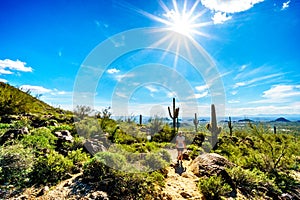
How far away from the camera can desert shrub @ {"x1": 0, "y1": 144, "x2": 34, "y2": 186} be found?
5266 mm

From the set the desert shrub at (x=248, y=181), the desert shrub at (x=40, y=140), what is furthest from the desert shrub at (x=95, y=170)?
the desert shrub at (x=248, y=181)

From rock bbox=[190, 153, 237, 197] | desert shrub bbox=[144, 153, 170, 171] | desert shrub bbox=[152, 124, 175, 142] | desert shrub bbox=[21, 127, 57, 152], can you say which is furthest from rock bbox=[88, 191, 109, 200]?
desert shrub bbox=[152, 124, 175, 142]

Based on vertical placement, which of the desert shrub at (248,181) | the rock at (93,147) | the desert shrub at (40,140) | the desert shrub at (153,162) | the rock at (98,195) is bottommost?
the desert shrub at (248,181)

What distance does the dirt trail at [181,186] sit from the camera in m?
5.45

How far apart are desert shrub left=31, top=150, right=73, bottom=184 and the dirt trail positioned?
2.81 m

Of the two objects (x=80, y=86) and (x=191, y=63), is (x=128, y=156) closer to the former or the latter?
(x=80, y=86)

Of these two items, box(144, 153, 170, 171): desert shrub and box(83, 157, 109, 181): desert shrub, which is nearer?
box(83, 157, 109, 181): desert shrub

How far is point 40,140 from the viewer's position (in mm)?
7254

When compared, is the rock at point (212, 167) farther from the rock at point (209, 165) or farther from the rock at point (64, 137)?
the rock at point (64, 137)

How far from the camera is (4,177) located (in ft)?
17.4


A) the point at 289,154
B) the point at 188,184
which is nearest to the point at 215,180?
the point at 188,184

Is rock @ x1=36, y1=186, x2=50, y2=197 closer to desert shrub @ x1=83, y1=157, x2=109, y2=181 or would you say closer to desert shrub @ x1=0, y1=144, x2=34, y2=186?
desert shrub @ x1=0, y1=144, x2=34, y2=186

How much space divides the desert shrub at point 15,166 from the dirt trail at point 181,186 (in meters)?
3.70

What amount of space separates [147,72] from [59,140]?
6084mm
